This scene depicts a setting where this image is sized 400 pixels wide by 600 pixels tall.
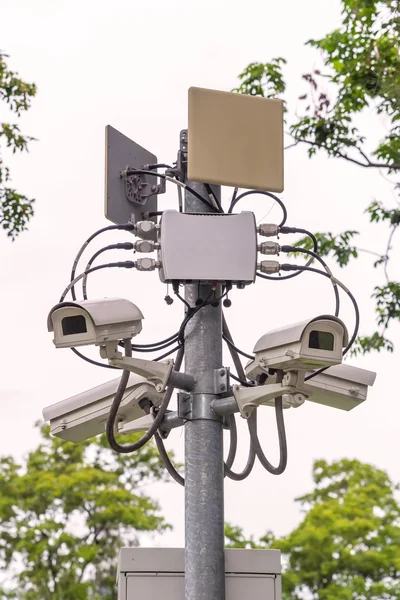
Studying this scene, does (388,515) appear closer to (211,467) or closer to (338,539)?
(338,539)

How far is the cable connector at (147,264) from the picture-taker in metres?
4.14

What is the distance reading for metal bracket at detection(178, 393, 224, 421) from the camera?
4152mm

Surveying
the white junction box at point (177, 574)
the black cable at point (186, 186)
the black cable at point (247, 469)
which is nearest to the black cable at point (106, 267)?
the black cable at point (186, 186)

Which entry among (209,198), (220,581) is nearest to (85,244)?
(209,198)

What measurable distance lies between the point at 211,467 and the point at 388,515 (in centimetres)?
2011

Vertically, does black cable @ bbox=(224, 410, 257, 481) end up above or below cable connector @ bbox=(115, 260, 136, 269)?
below

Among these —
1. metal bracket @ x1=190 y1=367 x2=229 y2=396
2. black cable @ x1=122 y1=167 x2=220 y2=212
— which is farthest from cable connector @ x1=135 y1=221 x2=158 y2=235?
metal bracket @ x1=190 y1=367 x2=229 y2=396

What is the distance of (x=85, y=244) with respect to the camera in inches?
173

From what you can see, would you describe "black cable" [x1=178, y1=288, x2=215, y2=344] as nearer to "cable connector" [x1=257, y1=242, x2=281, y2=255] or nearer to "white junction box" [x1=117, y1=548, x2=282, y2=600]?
"cable connector" [x1=257, y1=242, x2=281, y2=255]

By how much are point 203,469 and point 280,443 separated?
355 mm

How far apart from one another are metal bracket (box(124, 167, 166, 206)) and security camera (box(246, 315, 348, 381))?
47.0 inches

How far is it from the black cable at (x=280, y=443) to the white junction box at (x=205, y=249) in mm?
523

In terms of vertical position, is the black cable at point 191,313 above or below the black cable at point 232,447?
above

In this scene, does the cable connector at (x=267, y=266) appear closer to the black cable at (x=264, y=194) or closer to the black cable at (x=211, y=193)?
the black cable at (x=264, y=194)
